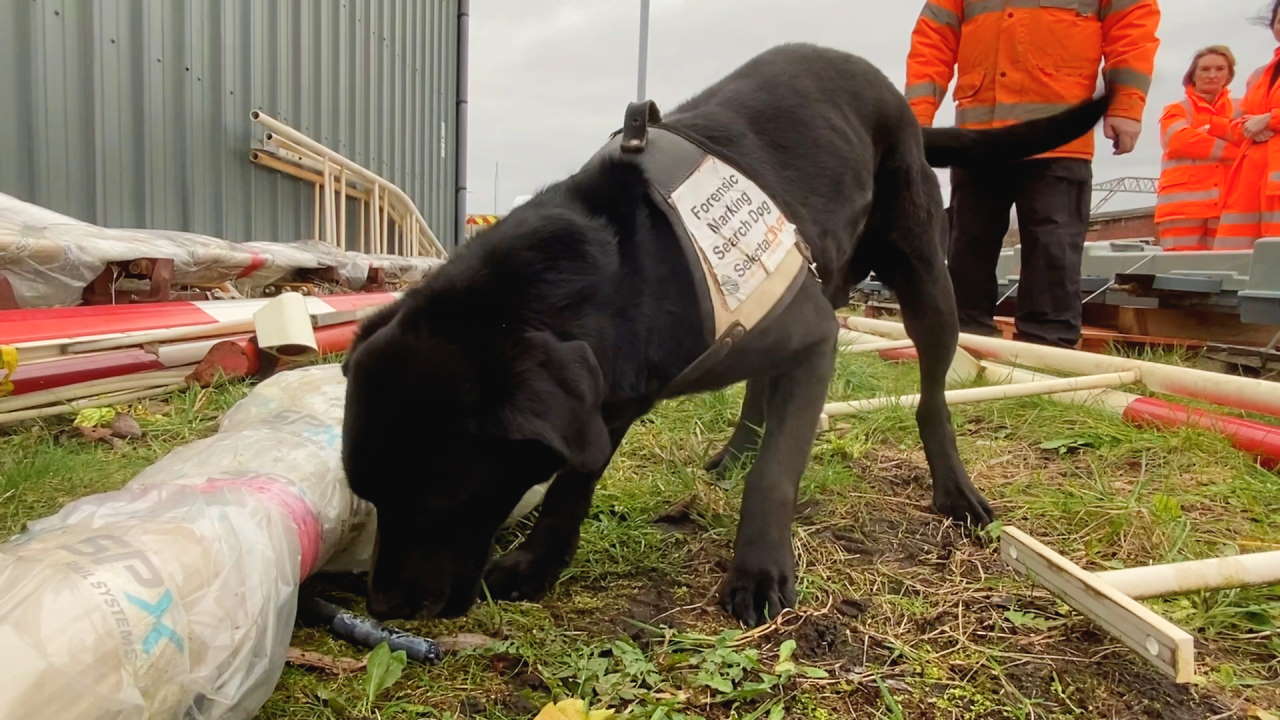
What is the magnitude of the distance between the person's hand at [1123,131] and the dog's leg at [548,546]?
3696mm

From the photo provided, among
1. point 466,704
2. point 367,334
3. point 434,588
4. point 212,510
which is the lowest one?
point 466,704

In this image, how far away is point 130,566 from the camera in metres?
0.99

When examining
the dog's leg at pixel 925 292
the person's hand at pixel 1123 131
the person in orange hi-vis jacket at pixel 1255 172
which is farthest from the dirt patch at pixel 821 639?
the person in orange hi-vis jacket at pixel 1255 172

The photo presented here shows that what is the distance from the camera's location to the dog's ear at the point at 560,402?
123 centimetres

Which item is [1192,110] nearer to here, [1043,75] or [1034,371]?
[1043,75]

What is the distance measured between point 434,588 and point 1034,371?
335 cm

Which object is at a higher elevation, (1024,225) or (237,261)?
(1024,225)

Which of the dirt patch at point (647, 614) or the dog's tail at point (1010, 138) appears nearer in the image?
the dirt patch at point (647, 614)

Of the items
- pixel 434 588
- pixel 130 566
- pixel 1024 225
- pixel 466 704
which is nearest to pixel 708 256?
pixel 434 588

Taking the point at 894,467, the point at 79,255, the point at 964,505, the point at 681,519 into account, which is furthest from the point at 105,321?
the point at 964,505

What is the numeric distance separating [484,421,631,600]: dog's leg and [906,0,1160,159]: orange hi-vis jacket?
10.7 feet

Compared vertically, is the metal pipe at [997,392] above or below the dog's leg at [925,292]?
below

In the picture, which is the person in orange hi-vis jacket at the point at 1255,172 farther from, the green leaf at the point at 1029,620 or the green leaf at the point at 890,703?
the green leaf at the point at 890,703

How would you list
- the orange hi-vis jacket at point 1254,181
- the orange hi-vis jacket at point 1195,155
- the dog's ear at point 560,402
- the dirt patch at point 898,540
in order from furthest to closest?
the orange hi-vis jacket at point 1195,155 → the orange hi-vis jacket at point 1254,181 → the dirt patch at point 898,540 → the dog's ear at point 560,402
